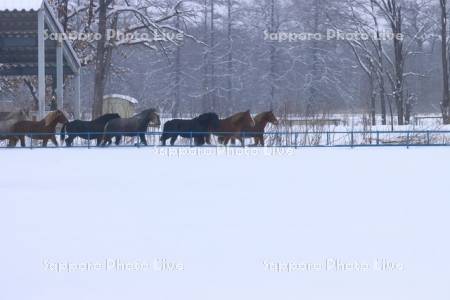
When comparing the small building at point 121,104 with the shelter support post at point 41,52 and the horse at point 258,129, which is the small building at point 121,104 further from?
the horse at point 258,129

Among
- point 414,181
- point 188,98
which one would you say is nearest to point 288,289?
point 414,181

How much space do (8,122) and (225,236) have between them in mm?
22057

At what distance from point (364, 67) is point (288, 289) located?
45659mm

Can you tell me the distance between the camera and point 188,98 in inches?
2243

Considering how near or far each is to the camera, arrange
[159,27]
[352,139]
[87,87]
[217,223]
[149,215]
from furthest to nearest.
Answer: [87,87]
[159,27]
[352,139]
[149,215]
[217,223]

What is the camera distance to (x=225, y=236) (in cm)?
866

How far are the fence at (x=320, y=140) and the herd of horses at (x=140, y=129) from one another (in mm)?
175

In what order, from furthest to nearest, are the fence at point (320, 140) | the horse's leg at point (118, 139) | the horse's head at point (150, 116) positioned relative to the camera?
the horse's head at point (150, 116) < the horse's leg at point (118, 139) < the fence at point (320, 140)

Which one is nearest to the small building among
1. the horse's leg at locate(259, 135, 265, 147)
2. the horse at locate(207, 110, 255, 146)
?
the horse at locate(207, 110, 255, 146)

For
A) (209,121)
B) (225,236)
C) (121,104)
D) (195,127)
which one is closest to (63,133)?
(195,127)

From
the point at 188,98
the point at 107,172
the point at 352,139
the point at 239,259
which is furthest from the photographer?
the point at 188,98

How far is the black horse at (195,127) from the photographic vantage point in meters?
28.6

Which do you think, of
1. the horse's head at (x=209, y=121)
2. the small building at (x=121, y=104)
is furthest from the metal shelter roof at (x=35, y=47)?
the small building at (x=121, y=104)

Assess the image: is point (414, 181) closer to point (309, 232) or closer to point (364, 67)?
point (309, 232)
